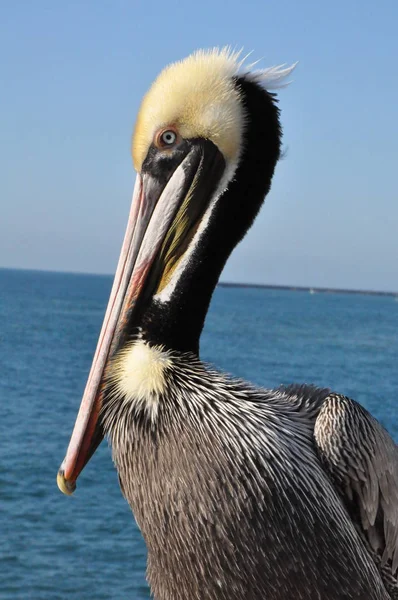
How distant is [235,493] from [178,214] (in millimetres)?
1087

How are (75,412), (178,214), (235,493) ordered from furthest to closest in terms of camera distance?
(75,412) < (178,214) < (235,493)

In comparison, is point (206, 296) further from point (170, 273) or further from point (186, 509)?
point (186, 509)

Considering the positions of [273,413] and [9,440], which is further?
[9,440]

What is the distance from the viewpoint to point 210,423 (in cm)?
330

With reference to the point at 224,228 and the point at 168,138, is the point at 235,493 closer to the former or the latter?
the point at 224,228

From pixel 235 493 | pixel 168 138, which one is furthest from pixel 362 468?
pixel 168 138

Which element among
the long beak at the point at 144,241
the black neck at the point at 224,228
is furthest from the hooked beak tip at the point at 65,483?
the black neck at the point at 224,228

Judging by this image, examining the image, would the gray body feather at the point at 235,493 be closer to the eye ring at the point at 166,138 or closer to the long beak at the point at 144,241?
the long beak at the point at 144,241

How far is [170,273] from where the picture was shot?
3438mm

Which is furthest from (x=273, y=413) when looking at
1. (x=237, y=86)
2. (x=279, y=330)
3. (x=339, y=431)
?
(x=279, y=330)

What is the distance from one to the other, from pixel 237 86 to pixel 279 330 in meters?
74.6

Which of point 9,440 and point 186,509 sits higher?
point 186,509

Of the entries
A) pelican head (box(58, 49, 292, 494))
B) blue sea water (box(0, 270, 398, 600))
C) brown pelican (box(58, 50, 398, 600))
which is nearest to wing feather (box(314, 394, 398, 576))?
brown pelican (box(58, 50, 398, 600))

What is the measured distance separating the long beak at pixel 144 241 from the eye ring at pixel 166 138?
76 mm
